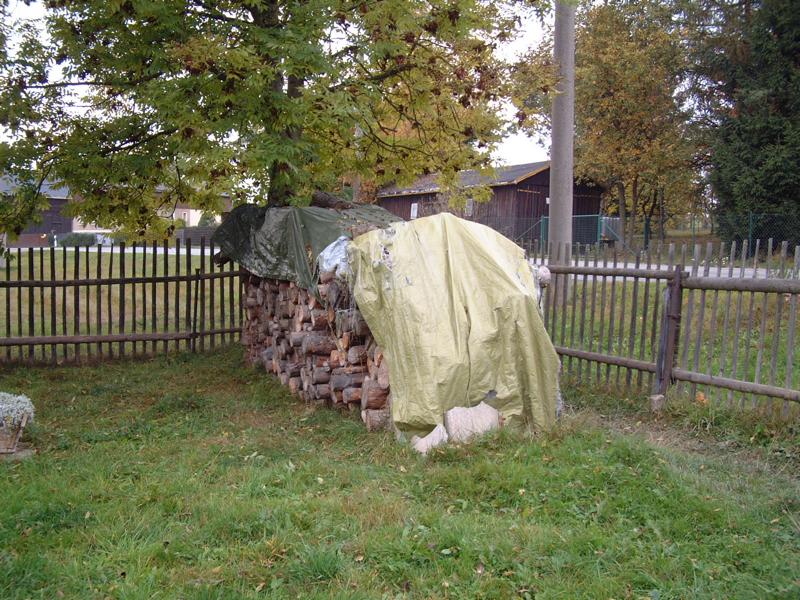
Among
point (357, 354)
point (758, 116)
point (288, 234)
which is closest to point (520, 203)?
point (758, 116)

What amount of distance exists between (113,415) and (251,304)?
269cm

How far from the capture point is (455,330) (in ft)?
17.4

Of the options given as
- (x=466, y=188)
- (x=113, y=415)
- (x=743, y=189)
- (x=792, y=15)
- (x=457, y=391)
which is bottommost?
(x=113, y=415)

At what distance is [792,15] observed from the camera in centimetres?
1762

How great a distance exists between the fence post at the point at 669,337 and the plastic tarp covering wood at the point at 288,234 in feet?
9.28

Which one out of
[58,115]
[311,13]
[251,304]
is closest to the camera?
[311,13]

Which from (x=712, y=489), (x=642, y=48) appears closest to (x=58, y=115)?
(x=712, y=489)

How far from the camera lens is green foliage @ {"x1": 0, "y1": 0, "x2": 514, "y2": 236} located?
6914 mm

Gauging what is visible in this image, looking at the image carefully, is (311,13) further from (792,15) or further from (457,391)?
(792,15)

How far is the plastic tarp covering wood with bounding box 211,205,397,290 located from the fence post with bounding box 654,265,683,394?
2829 millimetres

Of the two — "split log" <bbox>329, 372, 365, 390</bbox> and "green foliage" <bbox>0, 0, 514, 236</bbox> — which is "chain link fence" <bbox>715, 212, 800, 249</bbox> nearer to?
"green foliage" <bbox>0, 0, 514, 236</bbox>

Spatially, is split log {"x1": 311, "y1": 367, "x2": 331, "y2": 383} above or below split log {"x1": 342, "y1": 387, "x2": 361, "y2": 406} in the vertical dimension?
above

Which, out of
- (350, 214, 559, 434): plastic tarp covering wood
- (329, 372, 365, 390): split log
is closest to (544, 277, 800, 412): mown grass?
(350, 214, 559, 434): plastic tarp covering wood

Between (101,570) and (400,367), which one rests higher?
(400,367)
